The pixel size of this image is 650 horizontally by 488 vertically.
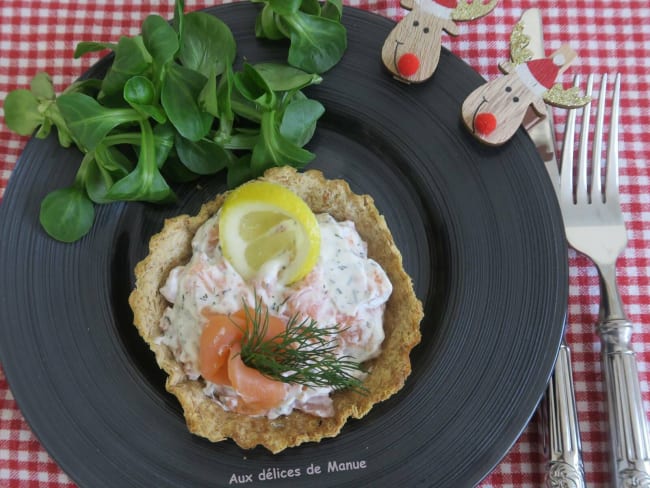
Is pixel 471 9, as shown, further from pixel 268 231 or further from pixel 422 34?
pixel 268 231

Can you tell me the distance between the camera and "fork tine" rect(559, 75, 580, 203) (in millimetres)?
2322

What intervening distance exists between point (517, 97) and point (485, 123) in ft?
0.52

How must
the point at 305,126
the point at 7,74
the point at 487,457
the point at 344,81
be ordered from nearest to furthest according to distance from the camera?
the point at 487,457, the point at 305,126, the point at 344,81, the point at 7,74

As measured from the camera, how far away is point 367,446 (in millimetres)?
2090

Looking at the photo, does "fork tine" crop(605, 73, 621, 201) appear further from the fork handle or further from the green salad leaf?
the green salad leaf

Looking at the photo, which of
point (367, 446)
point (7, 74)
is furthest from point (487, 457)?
point (7, 74)

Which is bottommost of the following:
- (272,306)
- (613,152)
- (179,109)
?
(272,306)

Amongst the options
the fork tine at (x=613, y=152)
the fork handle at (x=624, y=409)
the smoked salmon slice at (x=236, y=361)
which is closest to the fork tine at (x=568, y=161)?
the fork tine at (x=613, y=152)

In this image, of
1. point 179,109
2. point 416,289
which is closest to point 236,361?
point 416,289

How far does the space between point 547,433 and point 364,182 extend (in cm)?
114

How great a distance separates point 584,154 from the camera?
2342 mm

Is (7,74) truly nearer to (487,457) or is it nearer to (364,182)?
(364,182)

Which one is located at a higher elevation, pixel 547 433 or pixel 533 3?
pixel 533 3

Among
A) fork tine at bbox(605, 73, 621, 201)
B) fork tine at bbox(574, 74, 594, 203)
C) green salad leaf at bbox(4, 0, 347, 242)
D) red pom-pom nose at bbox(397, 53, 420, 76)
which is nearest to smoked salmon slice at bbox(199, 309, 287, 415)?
green salad leaf at bbox(4, 0, 347, 242)
